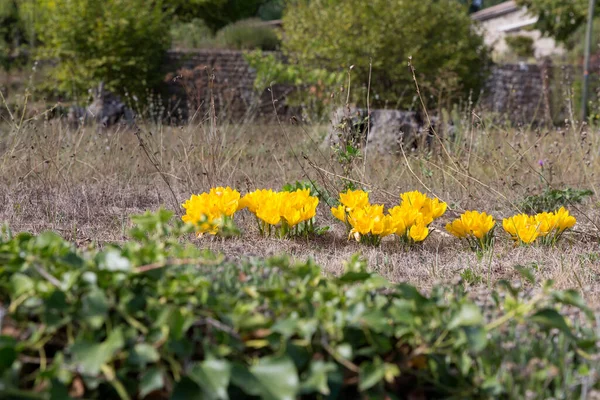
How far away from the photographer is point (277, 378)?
4.06 feet

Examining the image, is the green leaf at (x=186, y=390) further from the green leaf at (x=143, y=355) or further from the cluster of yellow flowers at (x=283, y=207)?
the cluster of yellow flowers at (x=283, y=207)

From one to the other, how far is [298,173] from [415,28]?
6.49 m

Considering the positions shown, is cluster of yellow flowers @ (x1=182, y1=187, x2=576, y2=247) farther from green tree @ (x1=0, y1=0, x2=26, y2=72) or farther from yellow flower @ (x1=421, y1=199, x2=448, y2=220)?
green tree @ (x1=0, y1=0, x2=26, y2=72)

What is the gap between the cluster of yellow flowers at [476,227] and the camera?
10.4 feet

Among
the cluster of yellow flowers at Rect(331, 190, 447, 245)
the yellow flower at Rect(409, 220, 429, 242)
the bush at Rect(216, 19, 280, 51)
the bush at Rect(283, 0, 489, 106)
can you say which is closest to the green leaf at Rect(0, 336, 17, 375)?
the cluster of yellow flowers at Rect(331, 190, 447, 245)

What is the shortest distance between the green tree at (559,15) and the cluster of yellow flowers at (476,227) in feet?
60.2

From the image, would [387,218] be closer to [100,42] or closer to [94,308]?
[94,308]

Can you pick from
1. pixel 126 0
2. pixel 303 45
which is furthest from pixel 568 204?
pixel 126 0

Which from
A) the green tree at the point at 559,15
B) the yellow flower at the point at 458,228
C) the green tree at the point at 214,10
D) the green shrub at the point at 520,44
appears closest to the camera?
the yellow flower at the point at 458,228

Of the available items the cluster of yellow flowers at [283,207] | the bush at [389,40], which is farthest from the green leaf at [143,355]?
the bush at [389,40]

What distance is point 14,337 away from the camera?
4.40ft

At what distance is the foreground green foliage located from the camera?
126 centimetres

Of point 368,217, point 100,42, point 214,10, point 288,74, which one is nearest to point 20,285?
point 368,217

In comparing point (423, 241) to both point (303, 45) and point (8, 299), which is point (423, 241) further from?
point (303, 45)
